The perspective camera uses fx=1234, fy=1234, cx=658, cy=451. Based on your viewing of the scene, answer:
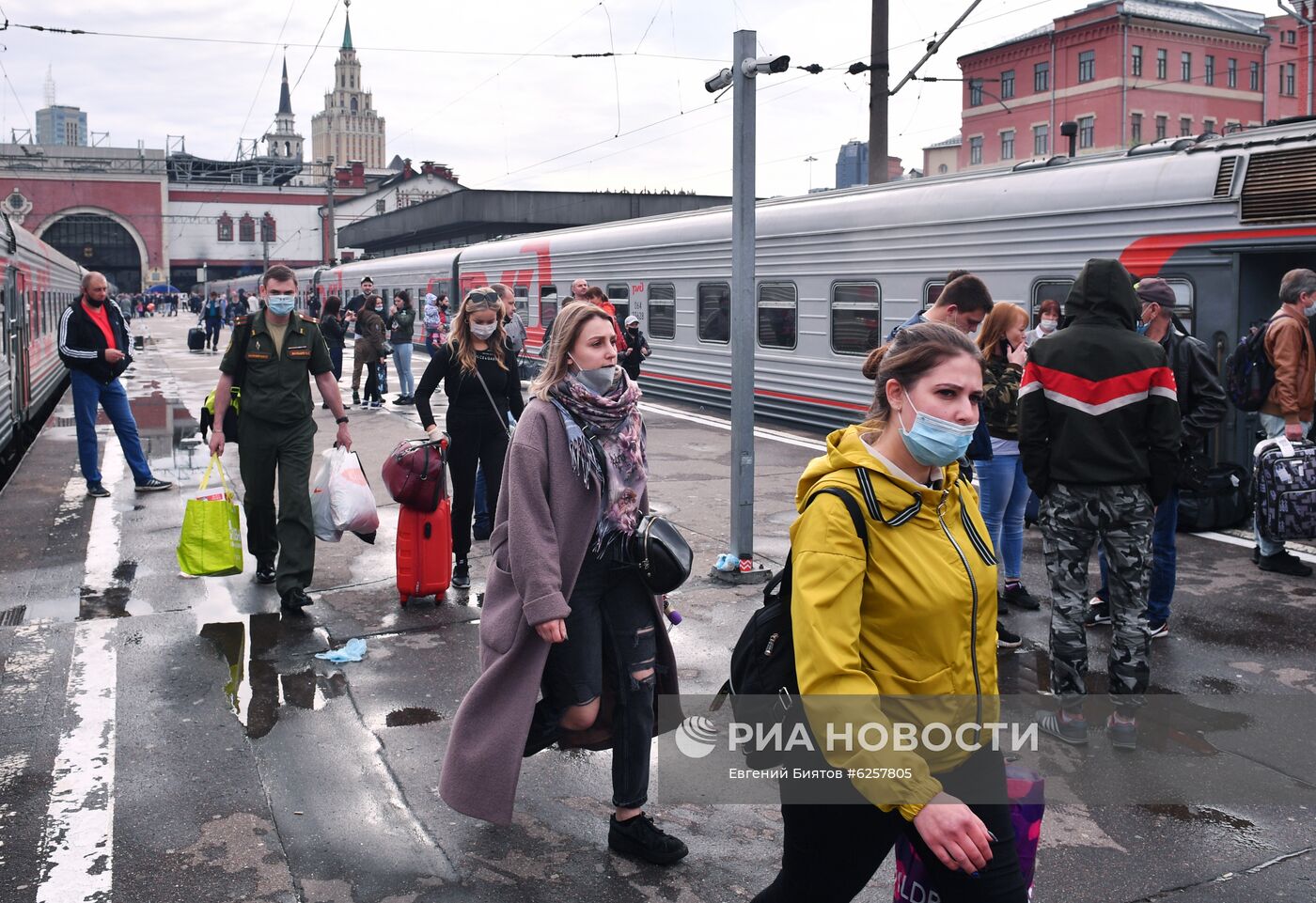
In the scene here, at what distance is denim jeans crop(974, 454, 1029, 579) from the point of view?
6.79 m

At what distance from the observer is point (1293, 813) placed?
14.9 feet

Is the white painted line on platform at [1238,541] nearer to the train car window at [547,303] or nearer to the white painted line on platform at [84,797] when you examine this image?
the white painted line on platform at [84,797]

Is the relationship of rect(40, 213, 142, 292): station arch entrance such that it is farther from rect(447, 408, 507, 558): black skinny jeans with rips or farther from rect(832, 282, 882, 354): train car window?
rect(447, 408, 507, 558): black skinny jeans with rips

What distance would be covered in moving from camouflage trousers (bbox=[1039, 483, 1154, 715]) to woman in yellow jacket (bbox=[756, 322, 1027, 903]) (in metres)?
2.37

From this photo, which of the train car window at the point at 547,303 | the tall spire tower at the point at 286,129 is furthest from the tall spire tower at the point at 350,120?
the train car window at the point at 547,303


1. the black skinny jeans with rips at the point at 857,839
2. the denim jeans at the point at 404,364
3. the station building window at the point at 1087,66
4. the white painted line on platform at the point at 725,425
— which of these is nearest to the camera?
the black skinny jeans with rips at the point at 857,839

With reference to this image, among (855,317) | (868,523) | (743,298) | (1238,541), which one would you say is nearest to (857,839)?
(868,523)

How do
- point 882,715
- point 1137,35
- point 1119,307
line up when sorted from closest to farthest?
point 882,715 → point 1119,307 → point 1137,35

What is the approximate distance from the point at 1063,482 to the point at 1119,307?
0.74 m

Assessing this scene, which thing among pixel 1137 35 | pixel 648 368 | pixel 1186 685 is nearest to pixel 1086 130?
pixel 1137 35

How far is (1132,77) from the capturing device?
70.2 m

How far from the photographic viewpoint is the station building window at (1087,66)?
2805 inches

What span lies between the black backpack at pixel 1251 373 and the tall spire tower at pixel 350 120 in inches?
6118

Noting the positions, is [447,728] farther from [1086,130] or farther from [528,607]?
[1086,130]
